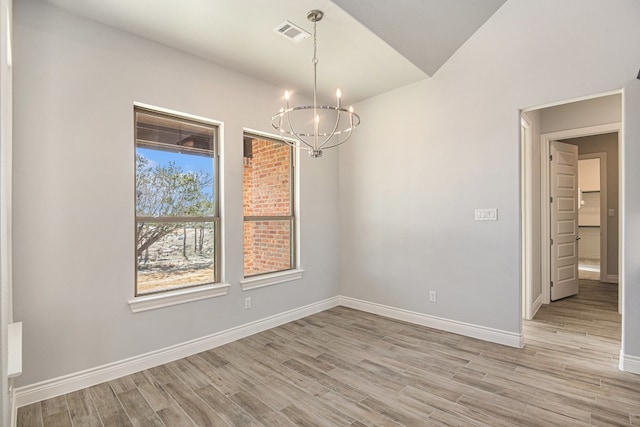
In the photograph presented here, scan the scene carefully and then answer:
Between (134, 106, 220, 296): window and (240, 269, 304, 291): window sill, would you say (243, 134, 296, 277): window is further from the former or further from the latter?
(134, 106, 220, 296): window

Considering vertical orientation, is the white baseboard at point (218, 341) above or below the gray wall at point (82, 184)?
below

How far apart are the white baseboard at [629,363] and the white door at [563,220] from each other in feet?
6.77

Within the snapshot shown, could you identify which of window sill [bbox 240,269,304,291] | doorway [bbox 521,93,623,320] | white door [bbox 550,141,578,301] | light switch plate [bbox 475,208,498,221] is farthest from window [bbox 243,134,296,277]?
white door [bbox 550,141,578,301]

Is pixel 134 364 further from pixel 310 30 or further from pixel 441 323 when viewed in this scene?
pixel 310 30

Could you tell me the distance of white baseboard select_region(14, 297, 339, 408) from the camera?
224cm

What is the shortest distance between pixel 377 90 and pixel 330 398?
3381 mm

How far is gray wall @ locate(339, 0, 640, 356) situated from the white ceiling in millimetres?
386

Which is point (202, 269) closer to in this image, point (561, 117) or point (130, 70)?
point (130, 70)

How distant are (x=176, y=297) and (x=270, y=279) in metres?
1.07

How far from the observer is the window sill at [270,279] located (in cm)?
348

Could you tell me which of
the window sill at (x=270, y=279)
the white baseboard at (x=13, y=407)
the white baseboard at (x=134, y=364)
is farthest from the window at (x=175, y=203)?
the white baseboard at (x=13, y=407)

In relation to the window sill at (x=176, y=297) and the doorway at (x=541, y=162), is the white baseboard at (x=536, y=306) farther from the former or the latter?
the window sill at (x=176, y=297)

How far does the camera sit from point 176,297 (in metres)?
2.90

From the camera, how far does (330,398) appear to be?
230cm
